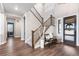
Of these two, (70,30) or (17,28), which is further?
(17,28)

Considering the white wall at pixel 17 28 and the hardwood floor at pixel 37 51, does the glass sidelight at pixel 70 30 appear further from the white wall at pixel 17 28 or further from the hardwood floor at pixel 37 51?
the white wall at pixel 17 28

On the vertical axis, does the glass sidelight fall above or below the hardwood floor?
above

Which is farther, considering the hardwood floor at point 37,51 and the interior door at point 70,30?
the interior door at point 70,30

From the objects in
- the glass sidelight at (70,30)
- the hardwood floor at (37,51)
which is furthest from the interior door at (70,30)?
the hardwood floor at (37,51)

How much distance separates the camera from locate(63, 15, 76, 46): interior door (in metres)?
5.42

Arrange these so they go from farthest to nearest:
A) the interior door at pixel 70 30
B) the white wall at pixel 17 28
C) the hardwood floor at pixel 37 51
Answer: the white wall at pixel 17 28 → the interior door at pixel 70 30 → the hardwood floor at pixel 37 51

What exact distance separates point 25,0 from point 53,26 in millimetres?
4059

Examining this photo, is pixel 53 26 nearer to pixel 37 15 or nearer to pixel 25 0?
pixel 37 15

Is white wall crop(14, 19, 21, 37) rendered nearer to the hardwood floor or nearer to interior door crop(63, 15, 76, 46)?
interior door crop(63, 15, 76, 46)

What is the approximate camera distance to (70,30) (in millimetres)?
5688

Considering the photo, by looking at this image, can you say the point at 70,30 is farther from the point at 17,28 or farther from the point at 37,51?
the point at 17,28

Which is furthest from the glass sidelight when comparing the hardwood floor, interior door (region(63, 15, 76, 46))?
the hardwood floor

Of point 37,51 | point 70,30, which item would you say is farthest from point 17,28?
point 37,51

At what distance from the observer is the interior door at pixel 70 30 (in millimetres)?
5423
